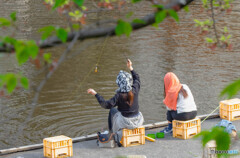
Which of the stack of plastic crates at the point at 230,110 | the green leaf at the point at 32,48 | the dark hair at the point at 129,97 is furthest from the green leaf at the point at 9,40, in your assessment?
the stack of plastic crates at the point at 230,110

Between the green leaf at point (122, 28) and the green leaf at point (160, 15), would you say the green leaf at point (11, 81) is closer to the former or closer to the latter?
the green leaf at point (122, 28)

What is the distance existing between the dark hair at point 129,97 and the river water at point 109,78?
145cm

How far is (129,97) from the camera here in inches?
332

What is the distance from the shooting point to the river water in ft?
36.5

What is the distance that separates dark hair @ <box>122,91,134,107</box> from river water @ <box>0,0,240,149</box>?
4.74 ft

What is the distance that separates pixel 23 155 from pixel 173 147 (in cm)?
270

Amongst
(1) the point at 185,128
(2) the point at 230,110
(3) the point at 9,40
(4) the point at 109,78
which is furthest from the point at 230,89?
(4) the point at 109,78

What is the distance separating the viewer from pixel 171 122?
30.4 feet

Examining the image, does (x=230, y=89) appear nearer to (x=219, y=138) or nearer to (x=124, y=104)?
(x=219, y=138)

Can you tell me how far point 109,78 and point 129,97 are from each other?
6405 millimetres

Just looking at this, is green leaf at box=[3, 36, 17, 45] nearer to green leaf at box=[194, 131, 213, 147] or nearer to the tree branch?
the tree branch

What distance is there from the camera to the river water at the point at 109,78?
11.1 metres

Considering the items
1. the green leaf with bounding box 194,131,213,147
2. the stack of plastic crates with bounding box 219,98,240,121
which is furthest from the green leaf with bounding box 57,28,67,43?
the stack of plastic crates with bounding box 219,98,240,121

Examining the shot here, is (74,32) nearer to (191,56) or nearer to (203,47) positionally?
(191,56)
